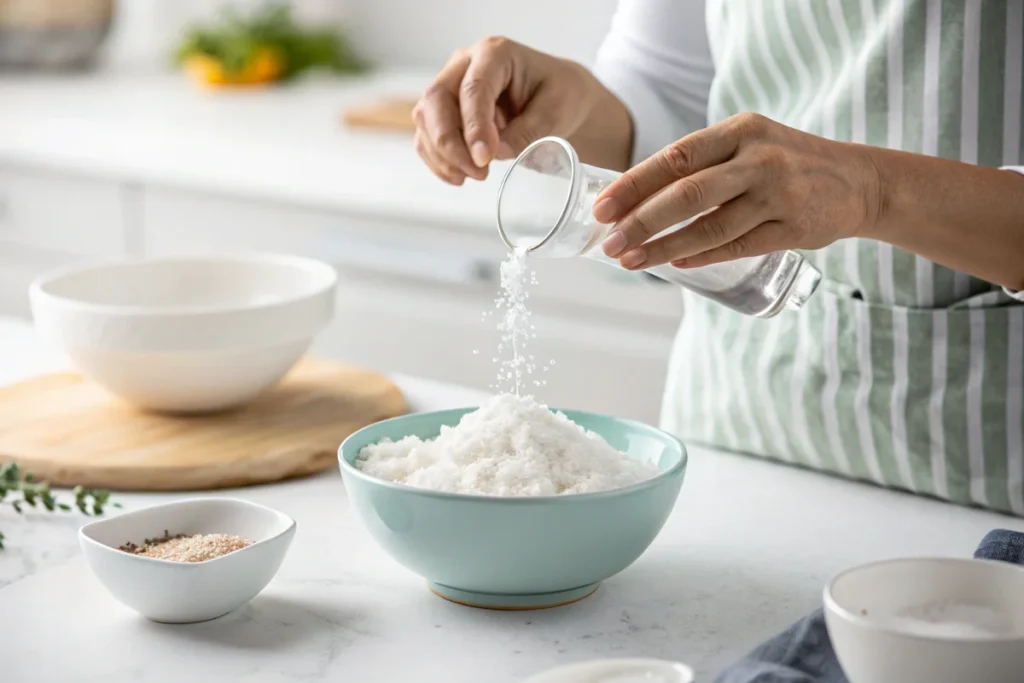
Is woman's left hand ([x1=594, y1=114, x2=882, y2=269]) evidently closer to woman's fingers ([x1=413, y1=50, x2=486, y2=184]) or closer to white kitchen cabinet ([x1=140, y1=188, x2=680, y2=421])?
woman's fingers ([x1=413, y1=50, x2=486, y2=184])

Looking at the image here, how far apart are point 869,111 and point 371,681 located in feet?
2.47

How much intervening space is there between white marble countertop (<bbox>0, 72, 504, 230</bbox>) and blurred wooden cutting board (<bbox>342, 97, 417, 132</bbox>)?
0.07 feet

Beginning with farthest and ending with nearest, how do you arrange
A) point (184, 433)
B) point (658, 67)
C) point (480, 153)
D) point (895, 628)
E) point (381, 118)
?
point (381, 118)
point (658, 67)
point (184, 433)
point (480, 153)
point (895, 628)

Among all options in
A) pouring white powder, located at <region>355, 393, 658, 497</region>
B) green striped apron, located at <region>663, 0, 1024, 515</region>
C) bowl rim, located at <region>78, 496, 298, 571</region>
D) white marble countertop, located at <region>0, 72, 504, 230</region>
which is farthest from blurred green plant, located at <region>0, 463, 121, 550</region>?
white marble countertop, located at <region>0, 72, 504, 230</region>

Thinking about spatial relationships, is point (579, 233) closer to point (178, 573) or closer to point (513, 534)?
point (513, 534)

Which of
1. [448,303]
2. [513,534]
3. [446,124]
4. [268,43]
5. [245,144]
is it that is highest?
[268,43]

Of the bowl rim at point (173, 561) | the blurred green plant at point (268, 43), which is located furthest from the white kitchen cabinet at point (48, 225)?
the bowl rim at point (173, 561)

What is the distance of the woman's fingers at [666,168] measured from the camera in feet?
2.85

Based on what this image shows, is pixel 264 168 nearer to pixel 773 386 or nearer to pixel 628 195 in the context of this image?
pixel 773 386

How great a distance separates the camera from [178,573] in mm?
855

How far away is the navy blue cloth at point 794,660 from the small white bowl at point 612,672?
0.15 feet

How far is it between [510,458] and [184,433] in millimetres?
502

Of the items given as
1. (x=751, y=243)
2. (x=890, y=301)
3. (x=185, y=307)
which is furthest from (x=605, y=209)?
(x=185, y=307)

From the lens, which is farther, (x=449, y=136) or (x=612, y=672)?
(x=449, y=136)
